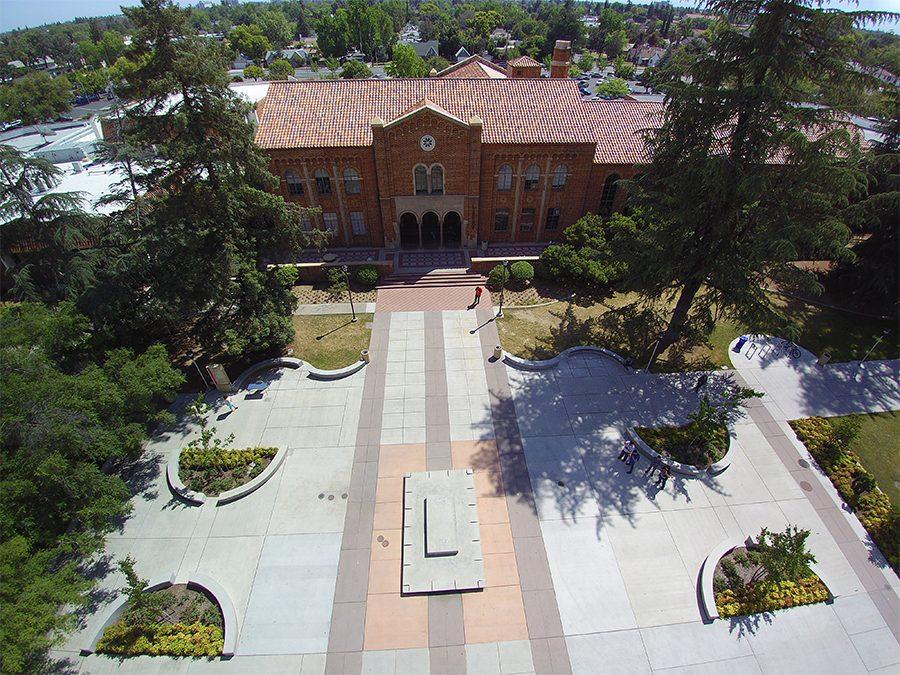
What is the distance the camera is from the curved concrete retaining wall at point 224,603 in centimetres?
1382

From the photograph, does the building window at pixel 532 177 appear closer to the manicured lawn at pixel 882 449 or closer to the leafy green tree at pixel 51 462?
the manicured lawn at pixel 882 449

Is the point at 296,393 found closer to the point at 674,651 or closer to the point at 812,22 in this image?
the point at 674,651

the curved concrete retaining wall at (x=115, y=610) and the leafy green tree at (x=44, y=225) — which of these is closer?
the curved concrete retaining wall at (x=115, y=610)

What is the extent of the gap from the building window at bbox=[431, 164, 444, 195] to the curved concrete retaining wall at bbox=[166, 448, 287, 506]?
804 inches

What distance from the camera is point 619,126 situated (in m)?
31.6

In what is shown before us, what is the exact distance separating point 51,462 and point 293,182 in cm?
2195

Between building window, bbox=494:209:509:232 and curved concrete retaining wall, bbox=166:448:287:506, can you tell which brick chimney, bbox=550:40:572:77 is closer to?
building window, bbox=494:209:509:232

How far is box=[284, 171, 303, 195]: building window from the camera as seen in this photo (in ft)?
96.8

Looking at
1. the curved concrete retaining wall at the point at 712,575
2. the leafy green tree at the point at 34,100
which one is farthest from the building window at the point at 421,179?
the leafy green tree at the point at 34,100

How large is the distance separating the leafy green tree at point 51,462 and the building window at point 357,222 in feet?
57.6

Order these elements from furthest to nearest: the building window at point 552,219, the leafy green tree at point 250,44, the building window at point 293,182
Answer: the leafy green tree at point 250,44, the building window at point 552,219, the building window at point 293,182

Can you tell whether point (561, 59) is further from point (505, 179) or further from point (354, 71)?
point (354, 71)

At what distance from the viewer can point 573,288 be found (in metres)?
29.6

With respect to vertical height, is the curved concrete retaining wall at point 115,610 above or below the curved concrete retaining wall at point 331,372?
below
